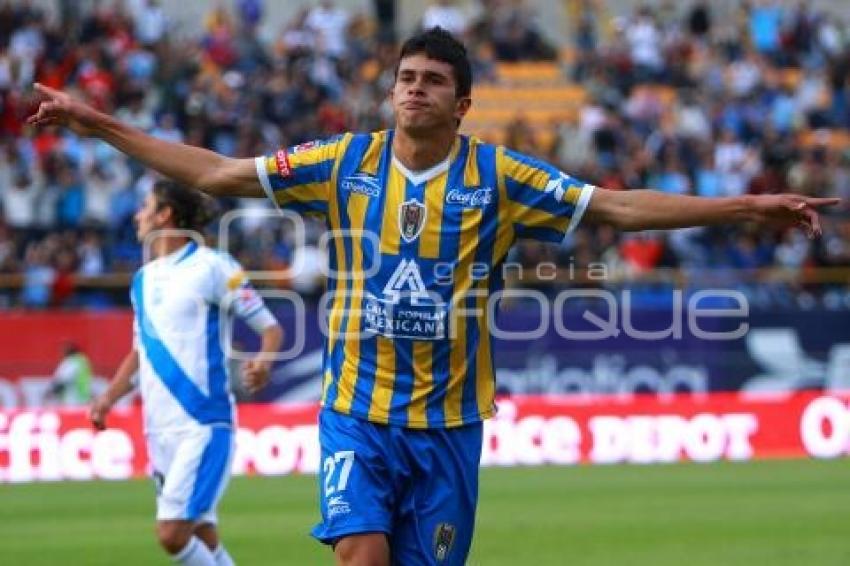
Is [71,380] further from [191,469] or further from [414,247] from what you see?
[414,247]

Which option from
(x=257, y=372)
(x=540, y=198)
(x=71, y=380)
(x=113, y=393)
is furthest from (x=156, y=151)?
(x=71, y=380)

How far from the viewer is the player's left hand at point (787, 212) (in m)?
6.70

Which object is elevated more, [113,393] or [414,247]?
[414,247]

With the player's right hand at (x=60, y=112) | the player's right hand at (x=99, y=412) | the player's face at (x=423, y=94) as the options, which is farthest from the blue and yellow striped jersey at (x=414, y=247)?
the player's right hand at (x=99, y=412)

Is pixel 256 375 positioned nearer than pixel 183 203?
Yes

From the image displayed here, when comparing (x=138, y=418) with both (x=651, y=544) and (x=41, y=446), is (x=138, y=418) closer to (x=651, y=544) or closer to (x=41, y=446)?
(x=41, y=446)

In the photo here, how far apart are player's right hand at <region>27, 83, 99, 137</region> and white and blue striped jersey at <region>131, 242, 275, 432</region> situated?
11.7ft

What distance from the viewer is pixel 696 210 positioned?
6.89 m

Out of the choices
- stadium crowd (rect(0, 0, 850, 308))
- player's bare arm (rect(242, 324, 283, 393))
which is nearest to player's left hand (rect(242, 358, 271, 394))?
player's bare arm (rect(242, 324, 283, 393))

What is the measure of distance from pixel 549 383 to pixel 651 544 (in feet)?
32.8

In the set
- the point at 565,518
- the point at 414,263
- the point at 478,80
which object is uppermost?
the point at 478,80

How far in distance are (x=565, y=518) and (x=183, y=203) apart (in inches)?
228

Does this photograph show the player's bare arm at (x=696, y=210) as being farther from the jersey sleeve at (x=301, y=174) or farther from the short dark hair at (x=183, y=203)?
the short dark hair at (x=183, y=203)

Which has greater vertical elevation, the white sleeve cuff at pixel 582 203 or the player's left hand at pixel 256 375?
the white sleeve cuff at pixel 582 203
